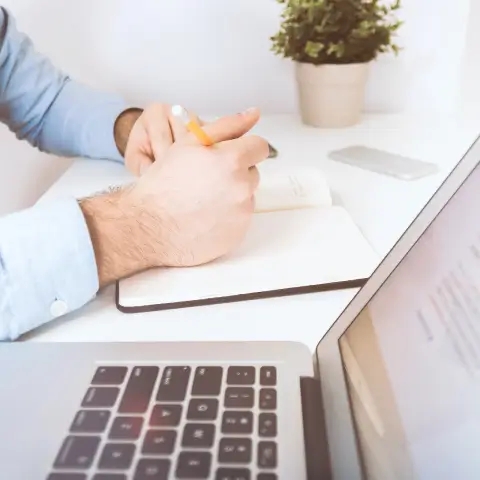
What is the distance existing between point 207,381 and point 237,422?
0.04 metres

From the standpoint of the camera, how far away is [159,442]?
32 centimetres

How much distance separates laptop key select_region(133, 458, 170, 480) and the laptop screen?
100 mm

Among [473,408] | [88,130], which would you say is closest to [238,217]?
[473,408]

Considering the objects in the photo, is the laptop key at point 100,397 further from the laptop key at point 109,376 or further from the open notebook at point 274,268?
the open notebook at point 274,268

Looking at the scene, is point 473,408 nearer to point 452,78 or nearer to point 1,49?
point 1,49

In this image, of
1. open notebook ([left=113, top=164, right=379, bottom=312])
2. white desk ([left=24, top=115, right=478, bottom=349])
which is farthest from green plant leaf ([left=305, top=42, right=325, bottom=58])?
open notebook ([left=113, top=164, right=379, bottom=312])

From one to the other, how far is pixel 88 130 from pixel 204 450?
669 mm

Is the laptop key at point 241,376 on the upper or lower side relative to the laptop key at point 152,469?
lower

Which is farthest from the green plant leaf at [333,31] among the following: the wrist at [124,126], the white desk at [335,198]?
the wrist at [124,126]

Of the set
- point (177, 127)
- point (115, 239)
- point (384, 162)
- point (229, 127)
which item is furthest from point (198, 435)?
point (384, 162)

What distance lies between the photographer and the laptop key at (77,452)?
309 mm

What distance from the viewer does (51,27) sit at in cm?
110

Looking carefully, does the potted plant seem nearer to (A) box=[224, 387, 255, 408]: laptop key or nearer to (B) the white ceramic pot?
(B) the white ceramic pot

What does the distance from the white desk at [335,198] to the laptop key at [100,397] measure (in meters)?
0.08
